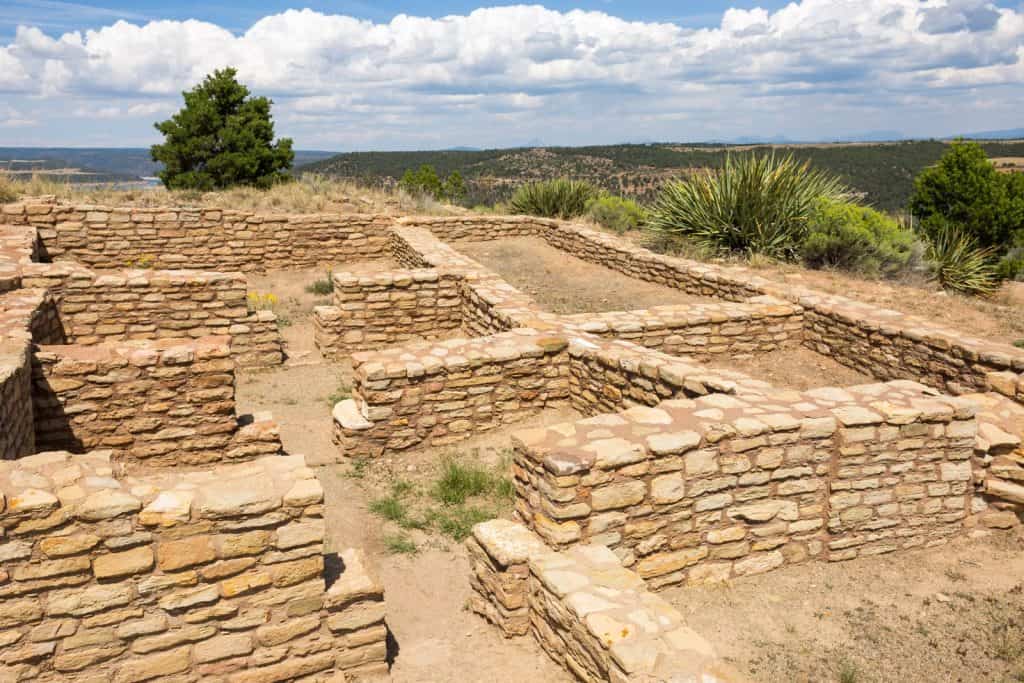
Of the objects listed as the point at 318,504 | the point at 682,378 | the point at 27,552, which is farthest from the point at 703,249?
the point at 27,552

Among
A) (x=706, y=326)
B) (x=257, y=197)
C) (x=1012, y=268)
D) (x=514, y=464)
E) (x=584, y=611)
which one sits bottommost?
(x=1012, y=268)

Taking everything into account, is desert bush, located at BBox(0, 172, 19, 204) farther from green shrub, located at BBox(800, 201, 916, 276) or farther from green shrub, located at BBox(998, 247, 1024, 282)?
green shrub, located at BBox(998, 247, 1024, 282)

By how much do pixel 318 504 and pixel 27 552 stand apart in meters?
1.05

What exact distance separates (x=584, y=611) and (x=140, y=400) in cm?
358

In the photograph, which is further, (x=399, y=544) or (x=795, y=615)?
(x=399, y=544)

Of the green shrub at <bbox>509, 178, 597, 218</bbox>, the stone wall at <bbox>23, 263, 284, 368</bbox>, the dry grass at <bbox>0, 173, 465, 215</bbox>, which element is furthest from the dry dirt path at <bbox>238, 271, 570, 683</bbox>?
the green shrub at <bbox>509, 178, 597, 218</bbox>

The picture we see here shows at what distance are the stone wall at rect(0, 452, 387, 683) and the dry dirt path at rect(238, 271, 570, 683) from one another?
1.90 feet

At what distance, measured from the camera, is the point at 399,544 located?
4641 millimetres

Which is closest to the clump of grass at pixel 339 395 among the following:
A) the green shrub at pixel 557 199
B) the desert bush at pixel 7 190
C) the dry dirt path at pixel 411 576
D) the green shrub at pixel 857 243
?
the dry dirt path at pixel 411 576

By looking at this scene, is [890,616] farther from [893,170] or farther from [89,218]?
[893,170]

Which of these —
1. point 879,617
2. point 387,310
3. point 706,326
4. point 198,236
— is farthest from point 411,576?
point 198,236

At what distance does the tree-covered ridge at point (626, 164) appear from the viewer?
38.1 metres

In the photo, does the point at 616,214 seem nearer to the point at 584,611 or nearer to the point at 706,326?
the point at 706,326

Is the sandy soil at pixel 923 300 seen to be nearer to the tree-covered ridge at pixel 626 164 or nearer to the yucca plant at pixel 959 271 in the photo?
the yucca plant at pixel 959 271
